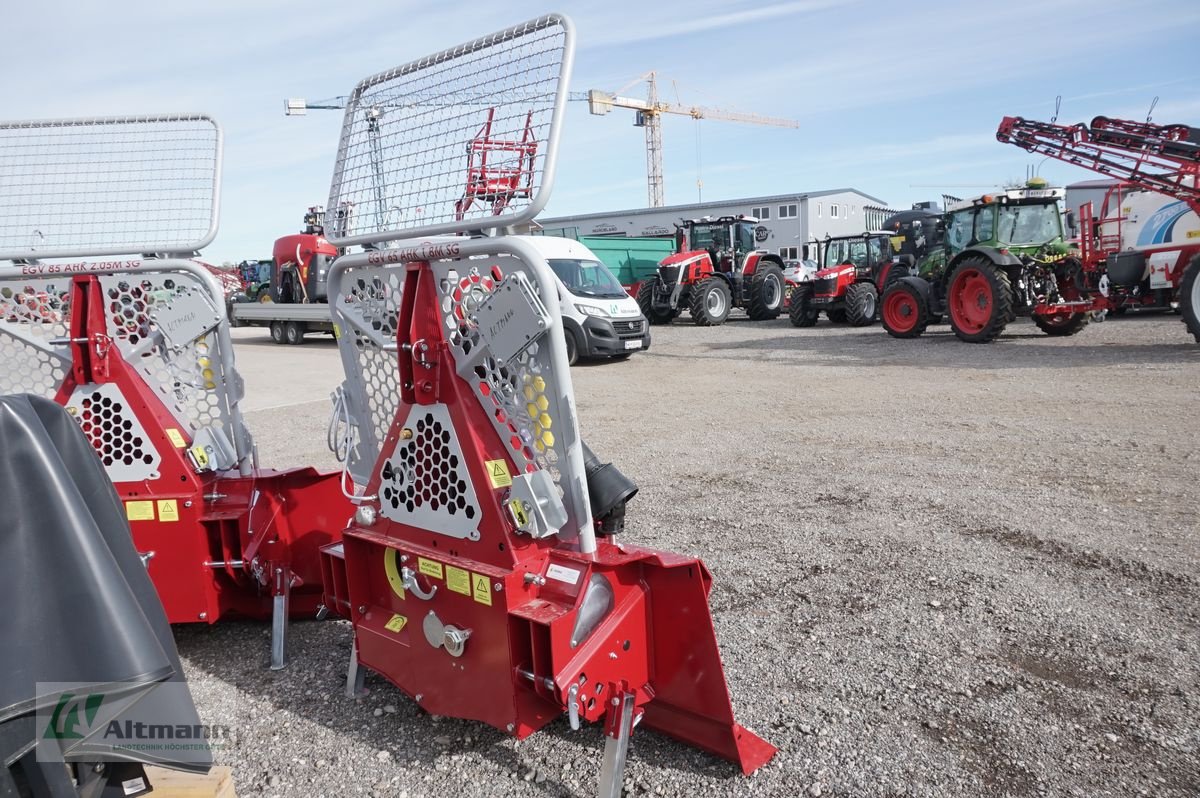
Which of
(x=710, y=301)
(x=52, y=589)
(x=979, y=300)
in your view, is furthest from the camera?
(x=710, y=301)

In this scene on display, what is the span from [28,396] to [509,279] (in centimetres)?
116

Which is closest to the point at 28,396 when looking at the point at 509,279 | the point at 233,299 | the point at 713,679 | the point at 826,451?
the point at 509,279

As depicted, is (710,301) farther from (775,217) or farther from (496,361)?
(775,217)

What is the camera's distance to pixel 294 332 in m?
18.7

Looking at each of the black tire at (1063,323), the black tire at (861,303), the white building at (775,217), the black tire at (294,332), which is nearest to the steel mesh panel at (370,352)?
the black tire at (1063,323)

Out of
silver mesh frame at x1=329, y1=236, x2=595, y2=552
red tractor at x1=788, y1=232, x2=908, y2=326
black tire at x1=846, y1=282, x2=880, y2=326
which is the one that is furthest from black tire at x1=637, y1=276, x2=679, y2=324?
silver mesh frame at x1=329, y1=236, x2=595, y2=552

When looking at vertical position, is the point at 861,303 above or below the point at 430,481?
below

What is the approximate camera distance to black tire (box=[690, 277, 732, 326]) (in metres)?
17.3

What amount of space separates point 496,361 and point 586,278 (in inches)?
404

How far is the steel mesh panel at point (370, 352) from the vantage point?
2.71 m

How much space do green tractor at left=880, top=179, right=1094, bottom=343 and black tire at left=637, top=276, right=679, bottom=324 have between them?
17.9 feet

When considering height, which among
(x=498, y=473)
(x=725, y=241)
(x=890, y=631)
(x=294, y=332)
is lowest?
(x=890, y=631)

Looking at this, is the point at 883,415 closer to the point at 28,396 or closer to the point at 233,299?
the point at 28,396

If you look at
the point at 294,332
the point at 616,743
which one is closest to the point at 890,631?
the point at 616,743
